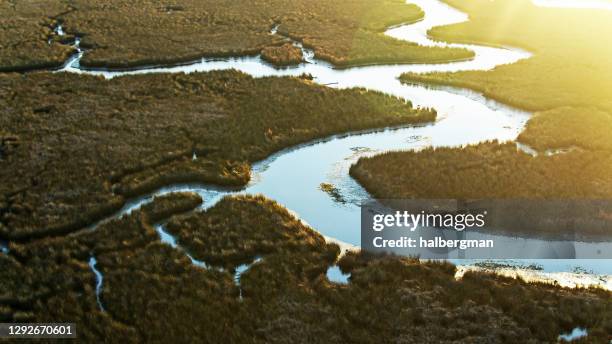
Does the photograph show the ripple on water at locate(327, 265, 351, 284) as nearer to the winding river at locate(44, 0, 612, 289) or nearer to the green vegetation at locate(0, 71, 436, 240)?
the winding river at locate(44, 0, 612, 289)

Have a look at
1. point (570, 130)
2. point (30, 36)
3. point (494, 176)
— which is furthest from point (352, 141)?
point (30, 36)

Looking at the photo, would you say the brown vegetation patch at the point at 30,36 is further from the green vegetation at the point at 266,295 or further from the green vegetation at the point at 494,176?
the green vegetation at the point at 494,176

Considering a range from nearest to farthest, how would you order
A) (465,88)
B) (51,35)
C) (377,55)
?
(465,88)
(377,55)
(51,35)

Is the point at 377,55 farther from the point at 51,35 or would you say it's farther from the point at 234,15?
the point at 51,35

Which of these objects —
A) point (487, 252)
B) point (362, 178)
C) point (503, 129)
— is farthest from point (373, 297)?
point (503, 129)

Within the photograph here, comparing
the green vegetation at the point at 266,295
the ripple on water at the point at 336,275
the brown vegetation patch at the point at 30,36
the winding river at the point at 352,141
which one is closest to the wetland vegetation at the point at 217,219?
the green vegetation at the point at 266,295

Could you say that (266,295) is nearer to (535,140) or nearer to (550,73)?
(535,140)
